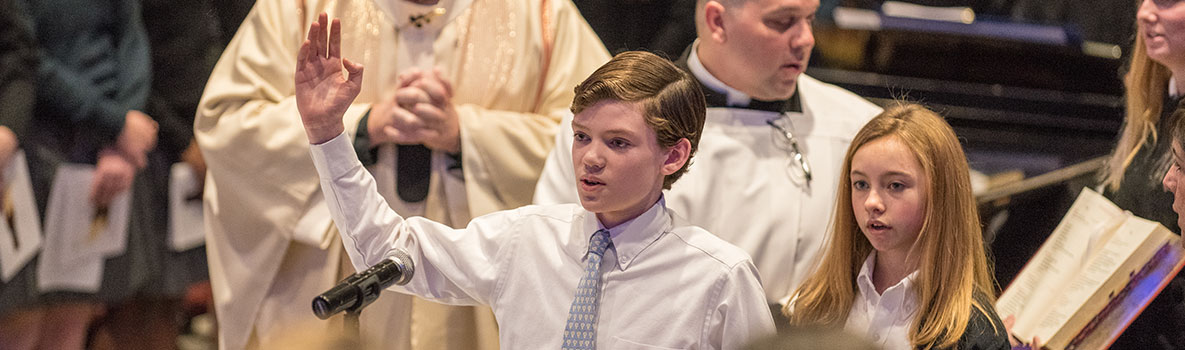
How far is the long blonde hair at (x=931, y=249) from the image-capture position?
108 inches

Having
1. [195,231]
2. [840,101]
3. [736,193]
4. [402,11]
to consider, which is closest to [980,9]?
[840,101]

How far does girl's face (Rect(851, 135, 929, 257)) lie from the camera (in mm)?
2809

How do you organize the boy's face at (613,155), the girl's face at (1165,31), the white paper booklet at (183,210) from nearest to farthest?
the boy's face at (613,155) → the girl's face at (1165,31) → the white paper booklet at (183,210)

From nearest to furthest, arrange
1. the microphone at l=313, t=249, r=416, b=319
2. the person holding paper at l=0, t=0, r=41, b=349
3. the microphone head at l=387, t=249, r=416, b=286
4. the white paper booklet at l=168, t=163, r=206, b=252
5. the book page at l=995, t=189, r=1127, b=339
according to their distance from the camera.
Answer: the microphone at l=313, t=249, r=416, b=319 < the microphone head at l=387, t=249, r=416, b=286 < the book page at l=995, t=189, r=1127, b=339 < the person holding paper at l=0, t=0, r=41, b=349 < the white paper booklet at l=168, t=163, r=206, b=252

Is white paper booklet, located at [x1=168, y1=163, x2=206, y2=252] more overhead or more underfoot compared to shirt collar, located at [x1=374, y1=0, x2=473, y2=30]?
more underfoot

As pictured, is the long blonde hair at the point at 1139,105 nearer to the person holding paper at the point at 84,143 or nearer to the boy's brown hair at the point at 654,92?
the boy's brown hair at the point at 654,92

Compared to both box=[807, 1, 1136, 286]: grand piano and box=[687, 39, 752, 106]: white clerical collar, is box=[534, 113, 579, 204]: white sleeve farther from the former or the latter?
box=[807, 1, 1136, 286]: grand piano

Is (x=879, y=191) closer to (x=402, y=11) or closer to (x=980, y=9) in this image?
(x=402, y=11)

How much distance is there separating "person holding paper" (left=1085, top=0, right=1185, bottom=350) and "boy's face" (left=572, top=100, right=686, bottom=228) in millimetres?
1500

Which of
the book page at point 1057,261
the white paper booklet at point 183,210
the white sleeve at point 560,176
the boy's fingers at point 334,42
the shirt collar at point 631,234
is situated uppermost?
the boy's fingers at point 334,42

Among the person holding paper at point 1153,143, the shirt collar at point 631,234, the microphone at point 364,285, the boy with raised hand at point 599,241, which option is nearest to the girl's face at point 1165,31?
the person holding paper at point 1153,143

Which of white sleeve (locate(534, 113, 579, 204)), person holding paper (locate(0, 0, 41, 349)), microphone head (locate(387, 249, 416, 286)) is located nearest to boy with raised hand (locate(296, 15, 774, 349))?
microphone head (locate(387, 249, 416, 286))

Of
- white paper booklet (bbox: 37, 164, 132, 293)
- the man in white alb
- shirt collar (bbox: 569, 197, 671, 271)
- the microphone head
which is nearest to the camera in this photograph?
the microphone head

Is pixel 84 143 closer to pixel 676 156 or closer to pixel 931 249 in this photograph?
pixel 676 156
